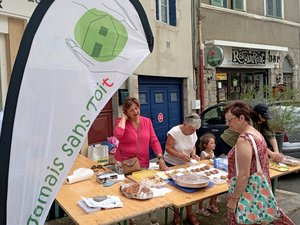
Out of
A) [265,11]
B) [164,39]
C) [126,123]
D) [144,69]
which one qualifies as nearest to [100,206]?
[126,123]

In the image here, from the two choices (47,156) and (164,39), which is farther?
(164,39)

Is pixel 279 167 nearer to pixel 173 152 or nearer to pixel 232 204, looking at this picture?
pixel 173 152

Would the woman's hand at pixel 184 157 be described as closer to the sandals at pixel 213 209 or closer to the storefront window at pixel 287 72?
the sandals at pixel 213 209

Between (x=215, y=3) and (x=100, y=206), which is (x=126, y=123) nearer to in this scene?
(x=100, y=206)

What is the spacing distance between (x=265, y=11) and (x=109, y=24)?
1264cm

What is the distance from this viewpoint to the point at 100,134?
25.4 ft

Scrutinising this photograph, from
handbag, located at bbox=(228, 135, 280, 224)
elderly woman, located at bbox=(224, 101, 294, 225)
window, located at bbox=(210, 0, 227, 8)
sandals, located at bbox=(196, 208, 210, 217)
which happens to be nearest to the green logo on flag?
elderly woman, located at bbox=(224, 101, 294, 225)

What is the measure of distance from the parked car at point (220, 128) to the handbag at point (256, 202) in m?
3.37

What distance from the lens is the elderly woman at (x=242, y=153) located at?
261 cm

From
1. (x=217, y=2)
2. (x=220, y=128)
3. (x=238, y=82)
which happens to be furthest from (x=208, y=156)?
(x=238, y=82)

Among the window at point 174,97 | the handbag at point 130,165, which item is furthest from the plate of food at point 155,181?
the window at point 174,97

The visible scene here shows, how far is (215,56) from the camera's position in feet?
33.9

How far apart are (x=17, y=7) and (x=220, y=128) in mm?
4559

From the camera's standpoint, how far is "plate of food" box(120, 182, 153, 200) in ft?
9.77
